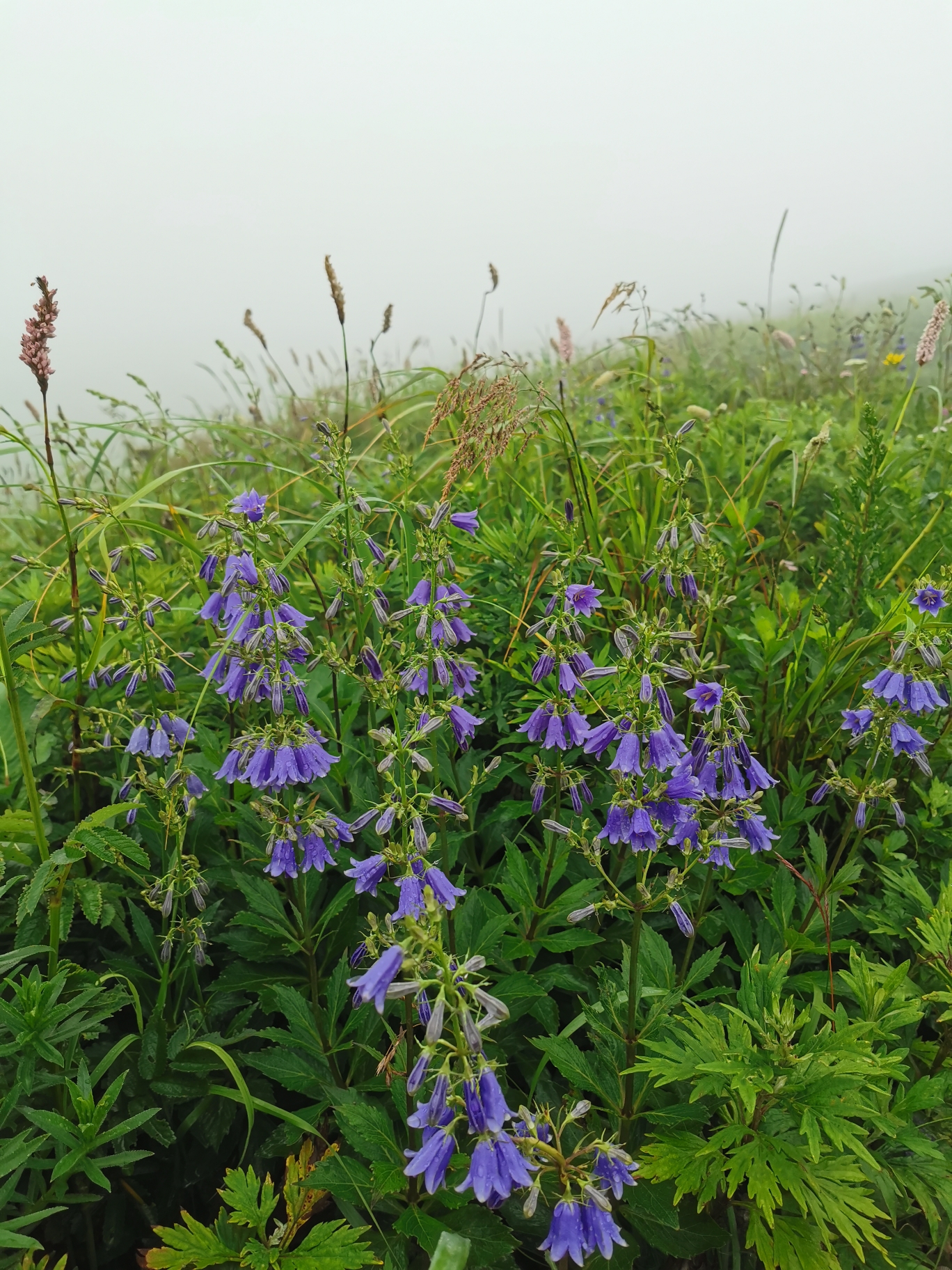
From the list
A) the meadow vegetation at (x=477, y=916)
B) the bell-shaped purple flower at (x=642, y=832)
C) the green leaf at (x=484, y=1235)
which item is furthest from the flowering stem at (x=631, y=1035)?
the green leaf at (x=484, y=1235)

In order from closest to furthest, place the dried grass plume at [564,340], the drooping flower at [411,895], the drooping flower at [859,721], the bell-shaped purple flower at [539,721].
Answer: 1. the drooping flower at [411,895]
2. the bell-shaped purple flower at [539,721]
3. the drooping flower at [859,721]
4. the dried grass plume at [564,340]

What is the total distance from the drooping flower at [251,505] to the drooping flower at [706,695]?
1.38 meters

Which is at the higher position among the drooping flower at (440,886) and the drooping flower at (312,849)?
the drooping flower at (440,886)

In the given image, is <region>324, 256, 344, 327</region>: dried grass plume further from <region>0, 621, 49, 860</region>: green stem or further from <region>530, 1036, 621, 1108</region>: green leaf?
<region>530, 1036, 621, 1108</region>: green leaf

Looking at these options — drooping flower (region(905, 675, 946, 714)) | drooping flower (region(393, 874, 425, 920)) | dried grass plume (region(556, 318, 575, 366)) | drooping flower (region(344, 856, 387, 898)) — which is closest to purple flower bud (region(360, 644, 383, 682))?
drooping flower (region(344, 856, 387, 898))

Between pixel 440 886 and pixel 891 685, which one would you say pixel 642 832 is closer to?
pixel 440 886

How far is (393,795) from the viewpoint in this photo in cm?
199

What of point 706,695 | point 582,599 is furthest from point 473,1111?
point 582,599

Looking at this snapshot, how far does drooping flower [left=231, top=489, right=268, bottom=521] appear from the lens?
89.7 inches

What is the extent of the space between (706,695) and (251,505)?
1.47m

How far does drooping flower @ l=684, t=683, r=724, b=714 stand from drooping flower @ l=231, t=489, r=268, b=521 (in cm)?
138

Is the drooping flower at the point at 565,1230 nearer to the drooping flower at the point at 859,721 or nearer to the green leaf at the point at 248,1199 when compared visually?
the green leaf at the point at 248,1199

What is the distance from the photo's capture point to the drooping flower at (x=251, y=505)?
228 centimetres

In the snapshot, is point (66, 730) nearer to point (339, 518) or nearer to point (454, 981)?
point (339, 518)
